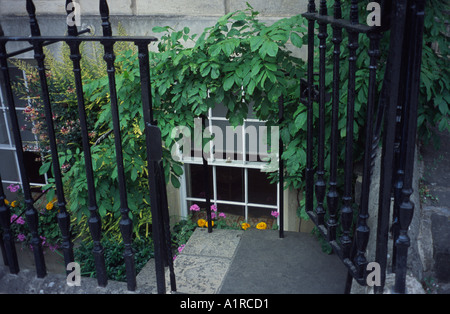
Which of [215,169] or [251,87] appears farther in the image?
[215,169]

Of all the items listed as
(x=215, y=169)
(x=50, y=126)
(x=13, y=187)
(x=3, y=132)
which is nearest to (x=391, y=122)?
(x=50, y=126)

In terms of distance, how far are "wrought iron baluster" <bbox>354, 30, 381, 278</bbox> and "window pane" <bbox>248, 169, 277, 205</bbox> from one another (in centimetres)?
423

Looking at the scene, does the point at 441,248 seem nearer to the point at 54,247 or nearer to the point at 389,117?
the point at 389,117

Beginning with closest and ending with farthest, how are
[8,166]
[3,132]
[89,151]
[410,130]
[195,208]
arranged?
[410,130] → [89,151] → [195,208] → [3,132] → [8,166]

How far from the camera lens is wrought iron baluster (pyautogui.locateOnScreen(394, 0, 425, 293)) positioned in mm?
1481

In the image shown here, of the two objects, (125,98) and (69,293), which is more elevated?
(125,98)

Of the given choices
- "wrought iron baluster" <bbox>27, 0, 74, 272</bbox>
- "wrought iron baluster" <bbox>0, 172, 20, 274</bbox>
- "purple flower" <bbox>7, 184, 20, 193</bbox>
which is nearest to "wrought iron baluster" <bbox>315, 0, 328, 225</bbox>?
"wrought iron baluster" <bbox>27, 0, 74, 272</bbox>

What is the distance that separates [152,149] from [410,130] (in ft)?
3.27

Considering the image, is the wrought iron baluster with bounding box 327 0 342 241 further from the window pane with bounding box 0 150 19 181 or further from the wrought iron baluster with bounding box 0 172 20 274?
the window pane with bounding box 0 150 19 181

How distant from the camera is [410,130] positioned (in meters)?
1.55

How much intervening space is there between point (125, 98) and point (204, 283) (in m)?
1.56
